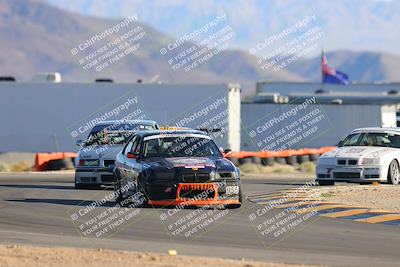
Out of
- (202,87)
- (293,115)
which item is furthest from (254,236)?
(293,115)

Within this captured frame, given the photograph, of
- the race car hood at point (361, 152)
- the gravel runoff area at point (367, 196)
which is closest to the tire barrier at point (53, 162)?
the race car hood at point (361, 152)

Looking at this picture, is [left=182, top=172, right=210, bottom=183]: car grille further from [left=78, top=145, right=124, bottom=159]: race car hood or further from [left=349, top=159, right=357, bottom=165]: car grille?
[left=349, top=159, right=357, bottom=165]: car grille

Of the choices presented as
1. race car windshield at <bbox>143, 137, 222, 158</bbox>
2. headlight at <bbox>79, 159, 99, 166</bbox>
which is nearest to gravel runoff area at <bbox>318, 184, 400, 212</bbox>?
race car windshield at <bbox>143, 137, 222, 158</bbox>

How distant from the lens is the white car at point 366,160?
83.3 ft

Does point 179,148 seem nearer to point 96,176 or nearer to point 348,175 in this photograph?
point 96,176

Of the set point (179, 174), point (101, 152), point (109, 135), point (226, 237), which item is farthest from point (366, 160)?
point (226, 237)

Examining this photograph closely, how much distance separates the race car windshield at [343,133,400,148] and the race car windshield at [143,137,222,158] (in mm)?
7332

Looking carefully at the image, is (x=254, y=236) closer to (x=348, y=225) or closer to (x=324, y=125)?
(x=348, y=225)

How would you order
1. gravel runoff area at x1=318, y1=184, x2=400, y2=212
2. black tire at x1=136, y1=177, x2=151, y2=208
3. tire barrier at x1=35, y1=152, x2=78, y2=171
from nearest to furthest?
black tire at x1=136, y1=177, x2=151, y2=208 → gravel runoff area at x1=318, y1=184, x2=400, y2=212 → tire barrier at x1=35, y1=152, x2=78, y2=171

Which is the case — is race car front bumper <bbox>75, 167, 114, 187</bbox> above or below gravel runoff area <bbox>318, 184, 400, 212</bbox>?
above

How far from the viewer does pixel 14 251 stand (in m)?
12.9

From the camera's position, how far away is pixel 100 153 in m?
24.2

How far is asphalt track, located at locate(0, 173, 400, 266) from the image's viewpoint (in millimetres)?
13312

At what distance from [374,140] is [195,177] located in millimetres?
9154
